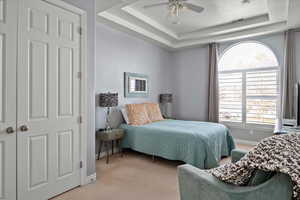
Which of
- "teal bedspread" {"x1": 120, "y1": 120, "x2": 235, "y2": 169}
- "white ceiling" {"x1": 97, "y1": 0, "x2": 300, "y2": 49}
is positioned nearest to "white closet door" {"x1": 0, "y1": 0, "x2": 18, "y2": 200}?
"white ceiling" {"x1": 97, "y1": 0, "x2": 300, "y2": 49}

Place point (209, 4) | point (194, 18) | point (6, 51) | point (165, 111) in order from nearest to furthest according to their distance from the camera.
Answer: point (6, 51), point (209, 4), point (194, 18), point (165, 111)

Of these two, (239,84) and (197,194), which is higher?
(239,84)

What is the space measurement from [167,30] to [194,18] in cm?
96

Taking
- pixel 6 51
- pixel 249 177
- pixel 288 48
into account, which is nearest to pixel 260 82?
pixel 288 48

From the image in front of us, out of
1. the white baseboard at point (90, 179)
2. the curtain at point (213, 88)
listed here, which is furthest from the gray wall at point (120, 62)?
the curtain at point (213, 88)

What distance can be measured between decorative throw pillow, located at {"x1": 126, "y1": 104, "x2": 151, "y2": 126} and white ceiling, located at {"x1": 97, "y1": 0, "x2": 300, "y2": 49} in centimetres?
188

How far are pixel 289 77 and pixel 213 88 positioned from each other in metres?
1.80

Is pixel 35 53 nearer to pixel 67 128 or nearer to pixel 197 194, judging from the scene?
pixel 67 128

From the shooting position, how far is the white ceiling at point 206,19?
3.50m

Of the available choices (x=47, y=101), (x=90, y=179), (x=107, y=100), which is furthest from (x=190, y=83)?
(x=47, y=101)

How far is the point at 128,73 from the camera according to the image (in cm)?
470

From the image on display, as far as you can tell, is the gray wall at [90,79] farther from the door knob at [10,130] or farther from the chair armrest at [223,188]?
the chair armrest at [223,188]

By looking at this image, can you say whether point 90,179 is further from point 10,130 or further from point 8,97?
point 8,97

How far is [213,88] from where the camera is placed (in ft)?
17.8
